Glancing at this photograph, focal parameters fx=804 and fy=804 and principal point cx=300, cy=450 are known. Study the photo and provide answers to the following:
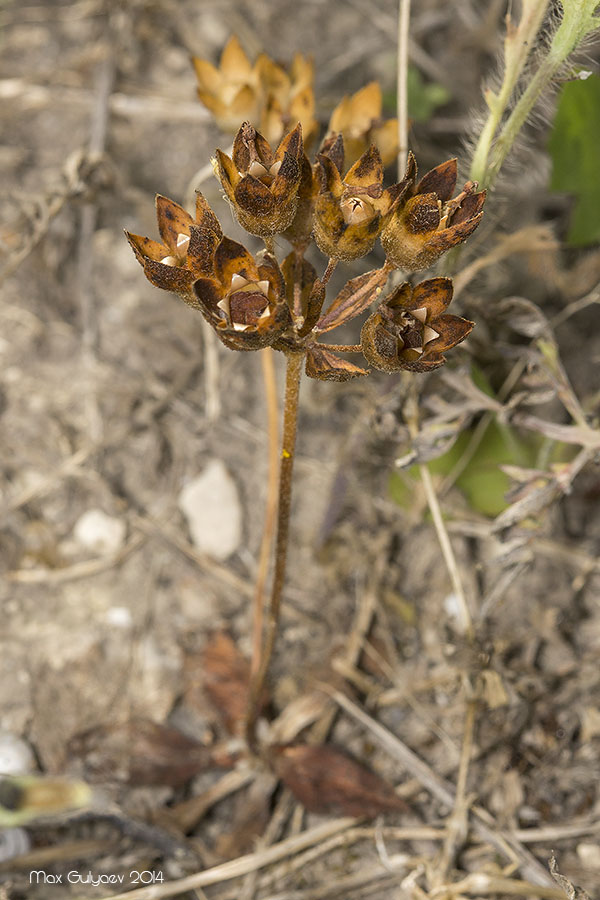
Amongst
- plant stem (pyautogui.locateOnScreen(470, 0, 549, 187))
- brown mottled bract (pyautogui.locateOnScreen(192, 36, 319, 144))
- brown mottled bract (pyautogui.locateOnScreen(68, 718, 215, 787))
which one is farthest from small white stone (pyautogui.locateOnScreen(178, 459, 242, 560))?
plant stem (pyautogui.locateOnScreen(470, 0, 549, 187))

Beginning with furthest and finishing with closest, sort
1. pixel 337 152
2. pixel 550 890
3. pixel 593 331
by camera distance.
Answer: pixel 593 331 → pixel 550 890 → pixel 337 152

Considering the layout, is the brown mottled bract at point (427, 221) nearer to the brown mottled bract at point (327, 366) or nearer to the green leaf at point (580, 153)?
the brown mottled bract at point (327, 366)

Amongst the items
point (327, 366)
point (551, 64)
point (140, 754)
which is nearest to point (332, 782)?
point (140, 754)

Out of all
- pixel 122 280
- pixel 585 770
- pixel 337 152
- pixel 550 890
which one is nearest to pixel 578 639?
pixel 585 770

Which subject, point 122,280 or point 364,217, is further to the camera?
point 122,280

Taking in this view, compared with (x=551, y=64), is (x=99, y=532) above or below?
below

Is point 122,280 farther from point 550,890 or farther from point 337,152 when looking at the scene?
point 550,890

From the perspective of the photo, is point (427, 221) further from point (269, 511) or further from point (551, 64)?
point (269, 511)
